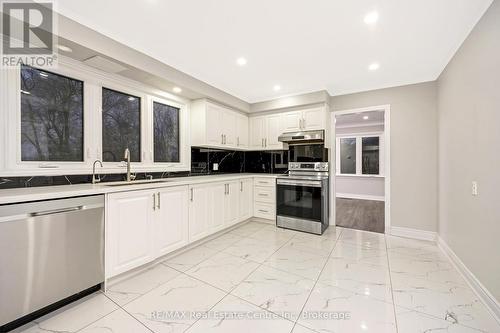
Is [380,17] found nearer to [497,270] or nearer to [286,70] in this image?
[286,70]

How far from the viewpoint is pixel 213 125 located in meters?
3.66

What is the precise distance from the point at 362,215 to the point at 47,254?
519cm

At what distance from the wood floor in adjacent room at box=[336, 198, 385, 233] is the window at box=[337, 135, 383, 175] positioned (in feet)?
3.83

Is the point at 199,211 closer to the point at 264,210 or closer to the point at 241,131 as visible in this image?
the point at 264,210

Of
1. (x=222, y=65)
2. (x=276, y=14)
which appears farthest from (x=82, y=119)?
(x=276, y=14)

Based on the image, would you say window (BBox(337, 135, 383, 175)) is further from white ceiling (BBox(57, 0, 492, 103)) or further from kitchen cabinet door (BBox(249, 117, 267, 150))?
kitchen cabinet door (BBox(249, 117, 267, 150))

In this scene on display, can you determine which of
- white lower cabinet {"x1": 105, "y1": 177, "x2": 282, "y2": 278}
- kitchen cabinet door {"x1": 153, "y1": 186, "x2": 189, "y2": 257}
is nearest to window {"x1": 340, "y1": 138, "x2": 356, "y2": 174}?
white lower cabinet {"x1": 105, "y1": 177, "x2": 282, "y2": 278}

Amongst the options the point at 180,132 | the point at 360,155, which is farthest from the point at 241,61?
the point at 360,155

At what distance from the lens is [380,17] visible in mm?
1851

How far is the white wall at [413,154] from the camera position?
3125 millimetres

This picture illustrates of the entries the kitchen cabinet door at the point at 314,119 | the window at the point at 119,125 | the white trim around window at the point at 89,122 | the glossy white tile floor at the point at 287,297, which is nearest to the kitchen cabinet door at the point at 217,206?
the glossy white tile floor at the point at 287,297

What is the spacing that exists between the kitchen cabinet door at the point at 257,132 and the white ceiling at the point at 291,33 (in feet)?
4.38

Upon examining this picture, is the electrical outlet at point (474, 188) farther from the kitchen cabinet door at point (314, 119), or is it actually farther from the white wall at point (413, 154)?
the kitchen cabinet door at point (314, 119)

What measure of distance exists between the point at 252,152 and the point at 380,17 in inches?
131
